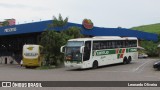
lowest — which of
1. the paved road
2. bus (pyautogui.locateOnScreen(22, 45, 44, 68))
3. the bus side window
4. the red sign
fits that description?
the paved road

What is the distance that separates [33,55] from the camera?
38938 millimetres

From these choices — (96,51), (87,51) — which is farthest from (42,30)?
(87,51)

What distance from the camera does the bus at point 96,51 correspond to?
3098 centimetres

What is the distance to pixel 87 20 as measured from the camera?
153 feet

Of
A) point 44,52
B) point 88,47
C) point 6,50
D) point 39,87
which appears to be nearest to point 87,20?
point 44,52

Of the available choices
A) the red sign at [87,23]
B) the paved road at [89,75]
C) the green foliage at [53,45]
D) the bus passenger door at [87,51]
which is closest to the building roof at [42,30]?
the red sign at [87,23]

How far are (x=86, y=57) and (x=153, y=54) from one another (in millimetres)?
40760

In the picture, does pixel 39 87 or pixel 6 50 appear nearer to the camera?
pixel 39 87

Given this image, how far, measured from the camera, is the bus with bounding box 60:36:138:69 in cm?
3098

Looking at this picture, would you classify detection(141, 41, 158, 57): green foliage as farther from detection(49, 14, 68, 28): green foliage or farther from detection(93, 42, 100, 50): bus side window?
detection(93, 42, 100, 50): bus side window

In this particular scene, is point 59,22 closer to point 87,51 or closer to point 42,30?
point 42,30

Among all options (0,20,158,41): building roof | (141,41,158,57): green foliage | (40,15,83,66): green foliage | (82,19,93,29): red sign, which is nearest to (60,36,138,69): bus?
(40,15,83,66): green foliage

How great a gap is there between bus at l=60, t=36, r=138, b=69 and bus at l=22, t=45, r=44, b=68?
6284 mm

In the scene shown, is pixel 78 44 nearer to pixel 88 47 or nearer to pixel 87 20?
pixel 88 47
